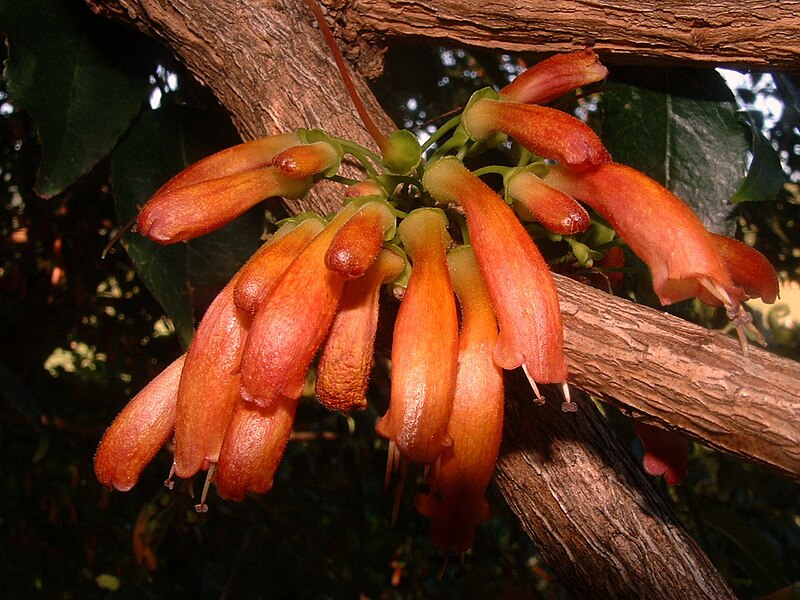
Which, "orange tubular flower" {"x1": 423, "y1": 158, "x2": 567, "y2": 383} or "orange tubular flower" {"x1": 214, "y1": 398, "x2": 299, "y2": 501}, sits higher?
"orange tubular flower" {"x1": 423, "y1": 158, "x2": 567, "y2": 383}

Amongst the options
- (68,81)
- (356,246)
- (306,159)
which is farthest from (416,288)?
(68,81)

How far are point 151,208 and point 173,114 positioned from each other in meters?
0.51

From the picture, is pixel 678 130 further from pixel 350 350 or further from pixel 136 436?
pixel 136 436

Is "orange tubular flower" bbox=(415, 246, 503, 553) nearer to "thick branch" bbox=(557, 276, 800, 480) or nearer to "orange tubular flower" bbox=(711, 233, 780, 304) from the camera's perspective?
"thick branch" bbox=(557, 276, 800, 480)

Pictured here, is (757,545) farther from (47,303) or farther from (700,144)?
(47,303)

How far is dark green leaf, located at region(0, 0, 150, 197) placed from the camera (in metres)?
0.99

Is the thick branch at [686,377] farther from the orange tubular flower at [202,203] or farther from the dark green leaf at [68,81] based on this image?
the dark green leaf at [68,81]

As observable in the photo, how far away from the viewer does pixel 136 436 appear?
0.75 m

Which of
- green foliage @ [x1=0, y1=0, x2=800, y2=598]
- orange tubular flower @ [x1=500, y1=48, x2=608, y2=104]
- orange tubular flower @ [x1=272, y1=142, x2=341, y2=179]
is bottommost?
green foliage @ [x1=0, y1=0, x2=800, y2=598]

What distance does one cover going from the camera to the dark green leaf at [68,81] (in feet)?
3.23

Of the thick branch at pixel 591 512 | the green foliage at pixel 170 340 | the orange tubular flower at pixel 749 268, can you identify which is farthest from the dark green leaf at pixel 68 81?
the orange tubular flower at pixel 749 268

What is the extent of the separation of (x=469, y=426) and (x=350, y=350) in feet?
0.41

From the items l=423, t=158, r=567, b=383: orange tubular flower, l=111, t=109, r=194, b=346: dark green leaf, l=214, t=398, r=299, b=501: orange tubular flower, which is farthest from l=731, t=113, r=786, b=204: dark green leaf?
l=111, t=109, r=194, b=346: dark green leaf

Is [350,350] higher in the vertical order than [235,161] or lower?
lower
